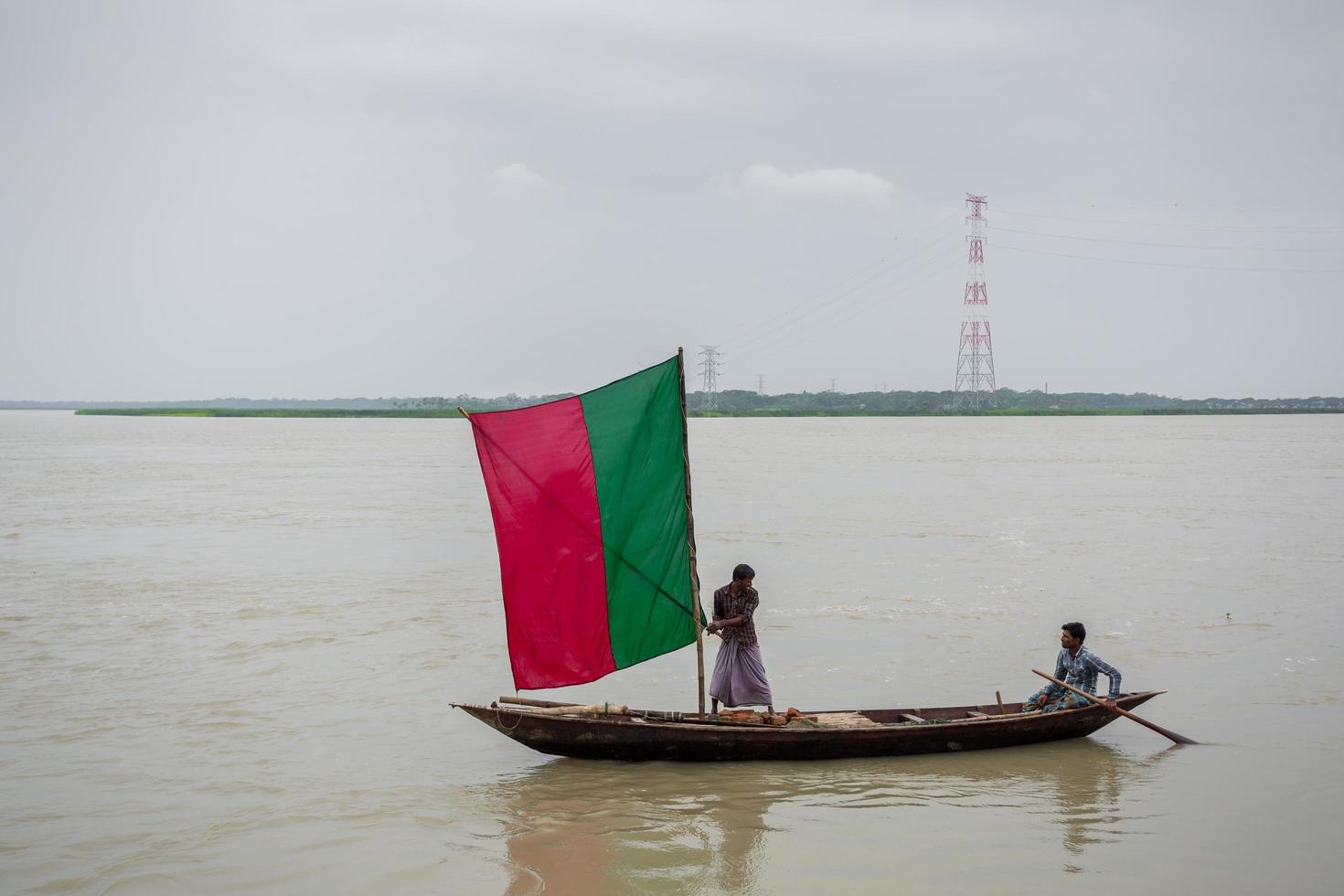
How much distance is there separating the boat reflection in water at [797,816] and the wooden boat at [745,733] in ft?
0.46

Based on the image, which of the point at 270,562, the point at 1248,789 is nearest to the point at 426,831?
the point at 1248,789

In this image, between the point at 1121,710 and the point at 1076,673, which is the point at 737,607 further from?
the point at 1121,710

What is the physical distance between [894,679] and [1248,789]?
495 cm

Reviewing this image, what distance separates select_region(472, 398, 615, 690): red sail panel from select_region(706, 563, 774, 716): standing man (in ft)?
3.89

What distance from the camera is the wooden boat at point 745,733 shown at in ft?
33.3

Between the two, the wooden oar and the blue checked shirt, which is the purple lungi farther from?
the blue checked shirt

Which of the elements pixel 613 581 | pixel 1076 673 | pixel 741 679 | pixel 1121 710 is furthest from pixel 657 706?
pixel 1121 710

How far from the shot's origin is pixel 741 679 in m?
10.8

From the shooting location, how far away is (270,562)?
2416 centimetres

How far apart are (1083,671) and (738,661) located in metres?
3.67

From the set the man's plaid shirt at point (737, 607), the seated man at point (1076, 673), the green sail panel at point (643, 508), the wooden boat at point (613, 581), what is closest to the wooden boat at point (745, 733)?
the wooden boat at point (613, 581)

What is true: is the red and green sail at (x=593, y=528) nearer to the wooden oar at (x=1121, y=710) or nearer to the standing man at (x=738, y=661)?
the standing man at (x=738, y=661)

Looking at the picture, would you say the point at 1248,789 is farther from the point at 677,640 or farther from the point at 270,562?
the point at 270,562

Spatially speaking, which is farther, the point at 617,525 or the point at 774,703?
the point at 774,703
